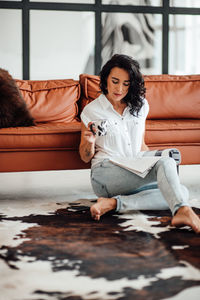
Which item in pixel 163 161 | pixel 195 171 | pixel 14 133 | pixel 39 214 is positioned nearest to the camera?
pixel 163 161

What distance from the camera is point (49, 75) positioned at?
16.4 ft

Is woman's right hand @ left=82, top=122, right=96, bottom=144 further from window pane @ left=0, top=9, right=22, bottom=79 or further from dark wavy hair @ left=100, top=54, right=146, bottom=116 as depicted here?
window pane @ left=0, top=9, right=22, bottom=79

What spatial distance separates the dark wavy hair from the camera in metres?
2.56

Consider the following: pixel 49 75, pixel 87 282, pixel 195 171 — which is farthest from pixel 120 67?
pixel 49 75

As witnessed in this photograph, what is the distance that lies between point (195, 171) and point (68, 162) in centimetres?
200

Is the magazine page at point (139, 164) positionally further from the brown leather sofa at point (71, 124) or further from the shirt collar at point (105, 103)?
the brown leather sofa at point (71, 124)

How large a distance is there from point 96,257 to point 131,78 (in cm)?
123

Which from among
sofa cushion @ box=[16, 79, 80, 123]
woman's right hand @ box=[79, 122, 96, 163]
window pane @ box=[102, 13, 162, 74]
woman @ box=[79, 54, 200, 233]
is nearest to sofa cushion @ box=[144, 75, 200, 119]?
sofa cushion @ box=[16, 79, 80, 123]

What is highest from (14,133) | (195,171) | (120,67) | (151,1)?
(151,1)

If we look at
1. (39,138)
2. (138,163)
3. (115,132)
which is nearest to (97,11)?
(39,138)

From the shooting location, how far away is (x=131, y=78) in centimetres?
257

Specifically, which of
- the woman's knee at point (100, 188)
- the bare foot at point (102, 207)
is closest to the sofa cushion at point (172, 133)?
the woman's knee at point (100, 188)

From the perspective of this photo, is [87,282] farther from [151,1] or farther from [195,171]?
[151,1]

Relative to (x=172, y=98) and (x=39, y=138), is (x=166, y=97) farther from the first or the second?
(x=39, y=138)
